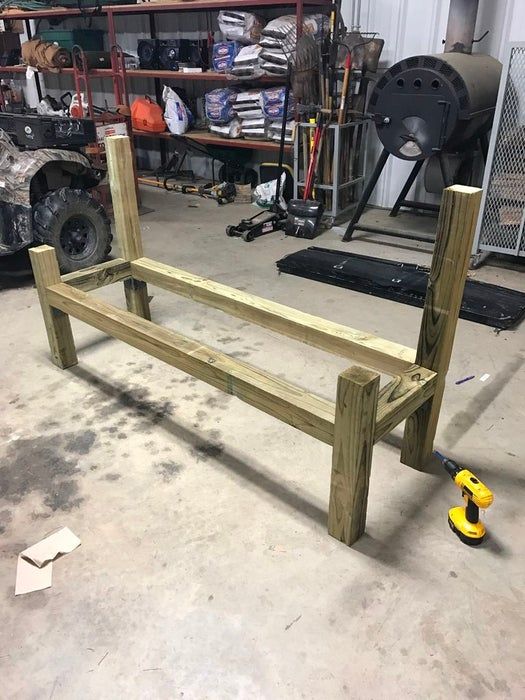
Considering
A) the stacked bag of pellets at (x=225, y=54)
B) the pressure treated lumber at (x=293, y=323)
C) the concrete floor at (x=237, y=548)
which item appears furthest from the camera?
the stacked bag of pellets at (x=225, y=54)

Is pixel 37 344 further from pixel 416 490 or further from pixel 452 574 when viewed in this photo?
pixel 452 574

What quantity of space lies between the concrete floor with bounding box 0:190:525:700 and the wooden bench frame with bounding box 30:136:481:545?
0.19 m

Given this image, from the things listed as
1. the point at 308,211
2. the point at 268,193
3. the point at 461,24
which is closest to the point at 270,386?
the point at 308,211

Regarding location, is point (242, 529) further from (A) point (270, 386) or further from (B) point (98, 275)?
(B) point (98, 275)

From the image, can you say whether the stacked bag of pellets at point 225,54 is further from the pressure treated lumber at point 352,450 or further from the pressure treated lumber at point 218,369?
the pressure treated lumber at point 352,450

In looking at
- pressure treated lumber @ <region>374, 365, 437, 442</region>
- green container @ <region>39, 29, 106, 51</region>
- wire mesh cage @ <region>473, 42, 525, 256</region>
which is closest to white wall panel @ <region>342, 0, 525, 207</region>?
wire mesh cage @ <region>473, 42, 525, 256</region>

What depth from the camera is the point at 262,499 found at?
1.84 meters

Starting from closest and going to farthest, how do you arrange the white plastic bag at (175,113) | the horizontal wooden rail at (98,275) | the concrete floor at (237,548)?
the concrete floor at (237,548)
the horizontal wooden rail at (98,275)
the white plastic bag at (175,113)

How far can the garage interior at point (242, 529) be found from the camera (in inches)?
52.5

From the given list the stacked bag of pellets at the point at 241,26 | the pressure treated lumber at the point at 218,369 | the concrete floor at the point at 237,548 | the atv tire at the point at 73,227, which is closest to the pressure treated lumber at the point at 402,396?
the pressure treated lumber at the point at 218,369

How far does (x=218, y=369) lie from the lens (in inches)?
69.2

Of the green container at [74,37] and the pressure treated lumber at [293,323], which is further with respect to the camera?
the green container at [74,37]

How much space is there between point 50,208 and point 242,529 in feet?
8.24

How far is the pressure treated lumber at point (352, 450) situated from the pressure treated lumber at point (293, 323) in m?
0.43
